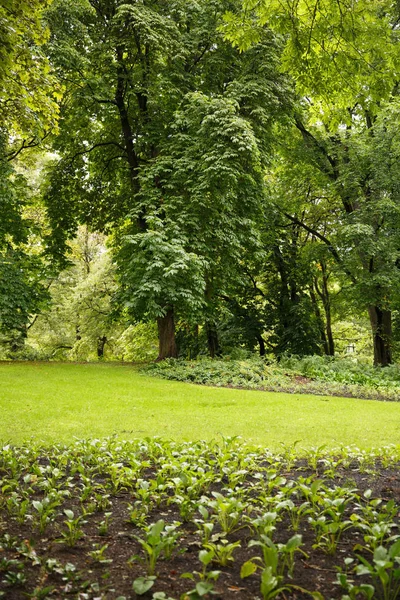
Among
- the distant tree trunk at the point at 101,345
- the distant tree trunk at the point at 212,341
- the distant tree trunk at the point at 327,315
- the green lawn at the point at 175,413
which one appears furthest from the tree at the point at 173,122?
the distant tree trunk at the point at 101,345

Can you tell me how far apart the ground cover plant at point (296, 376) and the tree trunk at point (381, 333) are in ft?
8.03

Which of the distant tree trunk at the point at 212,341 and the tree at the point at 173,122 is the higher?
the tree at the point at 173,122

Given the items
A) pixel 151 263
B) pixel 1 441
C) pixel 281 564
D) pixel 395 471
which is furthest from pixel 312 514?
pixel 151 263

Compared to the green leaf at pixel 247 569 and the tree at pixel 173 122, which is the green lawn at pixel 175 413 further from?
the green leaf at pixel 247 569

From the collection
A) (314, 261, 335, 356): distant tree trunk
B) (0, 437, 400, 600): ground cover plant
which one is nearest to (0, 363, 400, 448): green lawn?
(0, 437, 400, 600): ground cover plant

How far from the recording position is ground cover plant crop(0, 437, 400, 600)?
96.0 inches

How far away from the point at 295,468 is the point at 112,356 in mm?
23607

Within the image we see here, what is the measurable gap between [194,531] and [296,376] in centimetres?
1112

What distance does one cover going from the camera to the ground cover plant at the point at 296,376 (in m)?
11.8

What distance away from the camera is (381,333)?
17188 mm

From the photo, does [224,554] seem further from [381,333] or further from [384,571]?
[381,333]

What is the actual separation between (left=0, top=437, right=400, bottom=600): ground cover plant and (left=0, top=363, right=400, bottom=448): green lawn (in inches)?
58.4

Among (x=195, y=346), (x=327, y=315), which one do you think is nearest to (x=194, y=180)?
(x=195, y=346)

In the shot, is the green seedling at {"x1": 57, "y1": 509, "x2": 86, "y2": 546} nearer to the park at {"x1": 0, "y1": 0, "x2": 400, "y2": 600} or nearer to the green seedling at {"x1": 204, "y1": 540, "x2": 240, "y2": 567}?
the park at {"x1": 0, "y1": 0, "x2": 400, "y2": 600}
